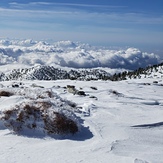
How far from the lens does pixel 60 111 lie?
14719mm

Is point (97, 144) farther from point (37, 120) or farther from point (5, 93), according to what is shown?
point (5, 93)

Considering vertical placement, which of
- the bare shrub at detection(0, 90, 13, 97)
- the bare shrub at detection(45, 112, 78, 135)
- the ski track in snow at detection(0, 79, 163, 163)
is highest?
the bare shrub at detection(0, 90, 13, 97)

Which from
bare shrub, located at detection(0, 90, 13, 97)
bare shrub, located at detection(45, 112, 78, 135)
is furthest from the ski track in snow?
bare shrub, located at detection(0, 90, 13, 97)

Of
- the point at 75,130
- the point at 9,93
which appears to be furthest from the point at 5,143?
the point at 9,93

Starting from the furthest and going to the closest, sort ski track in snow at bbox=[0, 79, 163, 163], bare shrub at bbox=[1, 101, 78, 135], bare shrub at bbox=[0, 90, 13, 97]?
bare shrub at bbox=[0, 90, 13, 97], bare shrub at bbox=[1, 101, 78, 135], ski track in snow at bbox=[0, 79, 163, 163]

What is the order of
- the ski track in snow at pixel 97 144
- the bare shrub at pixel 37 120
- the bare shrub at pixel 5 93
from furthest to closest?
the bare shrub at pixel 5 93
the bare shrub at pixel 37 120
the ski track in snow at pixel 97 144

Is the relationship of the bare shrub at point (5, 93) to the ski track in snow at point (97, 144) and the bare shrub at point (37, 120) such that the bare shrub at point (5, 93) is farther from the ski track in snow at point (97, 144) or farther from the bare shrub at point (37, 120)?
the bare shrub at point (37, 120)

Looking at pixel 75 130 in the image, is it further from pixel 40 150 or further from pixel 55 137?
pixel 40 150

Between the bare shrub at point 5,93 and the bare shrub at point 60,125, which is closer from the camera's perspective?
the bare shrub at point 60,125

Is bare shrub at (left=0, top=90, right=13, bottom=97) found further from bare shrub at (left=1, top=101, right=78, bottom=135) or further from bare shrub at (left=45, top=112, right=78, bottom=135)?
bare shrub at (left=45, top=112, right=78, bottom=135)

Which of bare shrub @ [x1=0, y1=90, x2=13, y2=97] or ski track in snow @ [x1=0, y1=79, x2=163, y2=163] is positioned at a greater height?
bare shrub @ [x1=0, y1=90, x2=13, y2=97]

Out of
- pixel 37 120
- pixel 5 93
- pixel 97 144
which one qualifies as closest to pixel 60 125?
pixel 37 120

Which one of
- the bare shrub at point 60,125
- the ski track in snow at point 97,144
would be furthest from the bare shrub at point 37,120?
the ski track in snow at point 97,144

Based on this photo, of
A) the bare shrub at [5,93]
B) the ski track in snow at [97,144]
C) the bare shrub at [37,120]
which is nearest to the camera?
the ski track in snow at [97,144]
